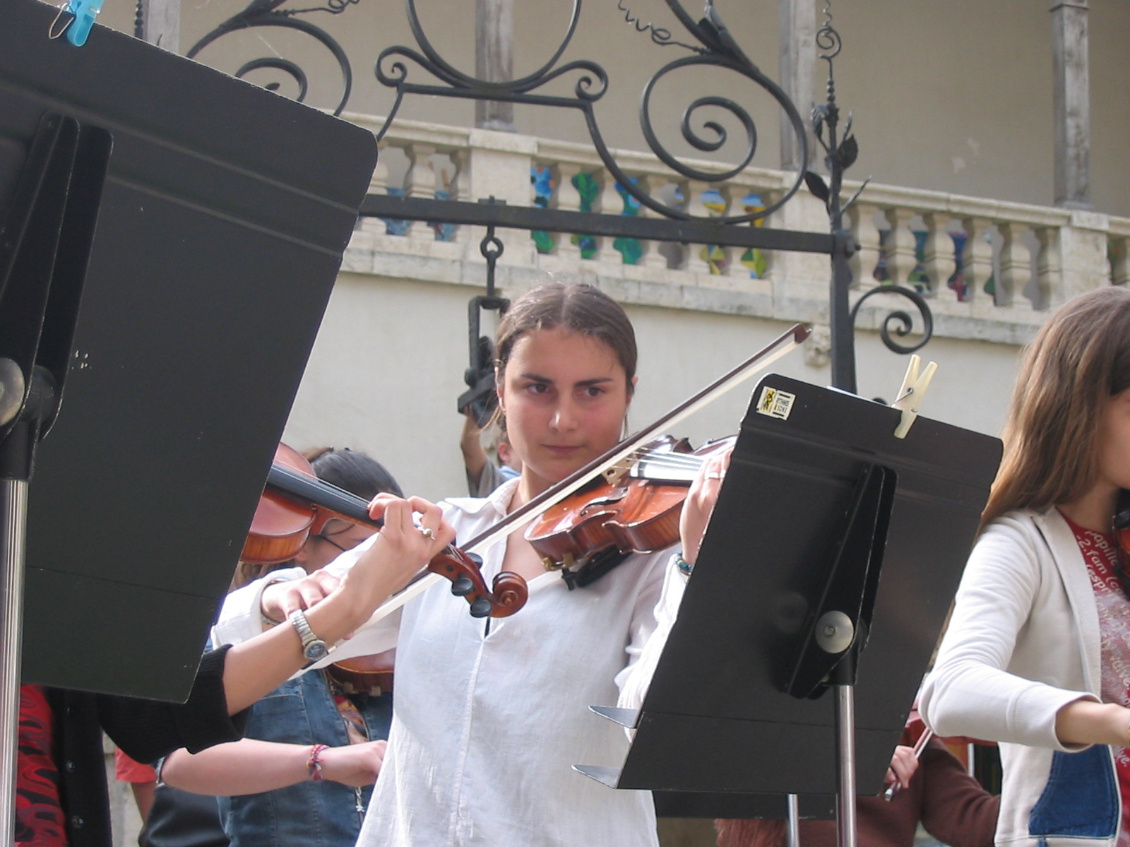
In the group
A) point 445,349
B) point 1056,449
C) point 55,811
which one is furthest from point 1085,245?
point 55,811

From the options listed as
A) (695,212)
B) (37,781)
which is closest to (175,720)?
(37,781)

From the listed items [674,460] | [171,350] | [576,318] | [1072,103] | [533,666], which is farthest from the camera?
[1072,103]

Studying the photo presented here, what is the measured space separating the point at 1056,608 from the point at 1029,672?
97 mm

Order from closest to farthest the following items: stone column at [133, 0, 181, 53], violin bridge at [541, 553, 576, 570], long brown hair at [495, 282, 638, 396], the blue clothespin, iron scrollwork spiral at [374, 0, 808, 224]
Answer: the blue clothespin, violin bridge at [541, 553, 576, 570], long brown hair at [495, 282, 638, 396], iron scrollwork spiral at [374, 0, 808, 224], stone column at [133, 0, 181, 53]

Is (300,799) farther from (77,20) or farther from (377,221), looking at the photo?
(377,221)

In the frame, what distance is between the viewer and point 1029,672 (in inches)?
73.9

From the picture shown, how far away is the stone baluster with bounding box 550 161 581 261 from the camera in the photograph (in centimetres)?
684

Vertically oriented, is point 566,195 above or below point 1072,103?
below

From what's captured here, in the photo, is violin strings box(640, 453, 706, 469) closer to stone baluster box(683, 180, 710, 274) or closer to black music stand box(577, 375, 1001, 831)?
black music stand box(577, 375, 1001, 831)

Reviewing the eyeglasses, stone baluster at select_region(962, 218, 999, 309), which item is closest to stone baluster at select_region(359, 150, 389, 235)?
stone baluster at select_region(962, 218, 999, 309)

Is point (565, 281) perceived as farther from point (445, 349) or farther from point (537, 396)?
point (445, 349)

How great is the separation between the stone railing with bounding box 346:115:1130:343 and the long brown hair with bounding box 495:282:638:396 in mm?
4262

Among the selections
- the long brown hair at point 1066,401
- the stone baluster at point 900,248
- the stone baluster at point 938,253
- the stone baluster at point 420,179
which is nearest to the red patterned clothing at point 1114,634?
the long brown hair at point 1066,401

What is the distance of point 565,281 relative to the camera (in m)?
2.23
